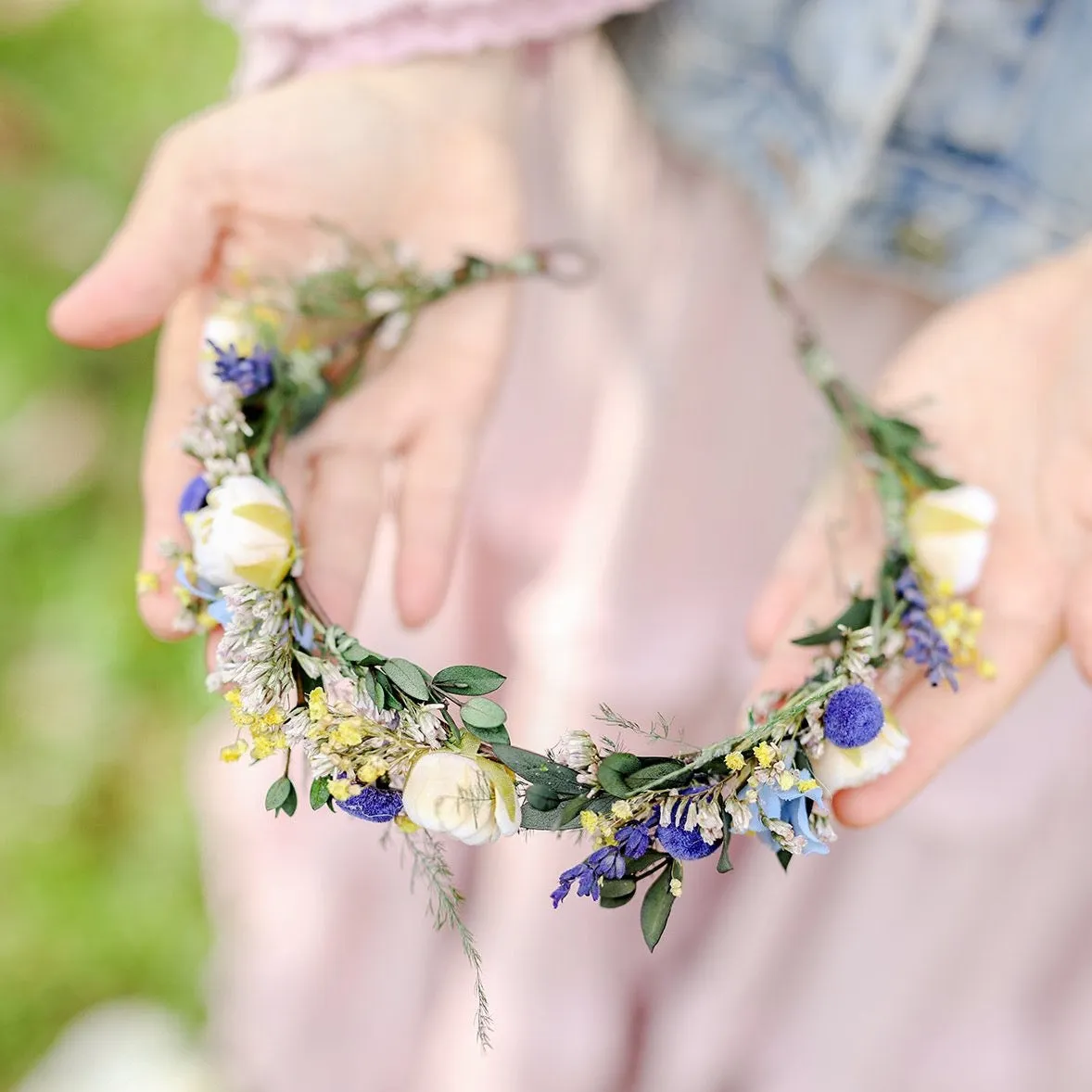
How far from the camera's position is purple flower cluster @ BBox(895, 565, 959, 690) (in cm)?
67

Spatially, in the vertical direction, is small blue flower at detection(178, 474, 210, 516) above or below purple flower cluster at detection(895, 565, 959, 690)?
below

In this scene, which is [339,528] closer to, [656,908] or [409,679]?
[409,679]

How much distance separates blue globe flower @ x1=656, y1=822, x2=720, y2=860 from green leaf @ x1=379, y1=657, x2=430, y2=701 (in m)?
0.15

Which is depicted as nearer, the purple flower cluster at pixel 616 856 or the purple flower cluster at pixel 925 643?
the purple flower cluster at pixel 616 856

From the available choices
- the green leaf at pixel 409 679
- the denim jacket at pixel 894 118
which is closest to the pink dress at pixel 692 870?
the denim jacket at pixel 894 118

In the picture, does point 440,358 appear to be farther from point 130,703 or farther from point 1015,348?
point 130,703

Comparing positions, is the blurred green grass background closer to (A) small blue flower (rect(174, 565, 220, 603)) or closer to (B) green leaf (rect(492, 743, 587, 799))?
(A) small blue flower (rect(174, 565, 220, 603))

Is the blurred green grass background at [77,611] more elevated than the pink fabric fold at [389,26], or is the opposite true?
the pink fabric fold at [389,26]

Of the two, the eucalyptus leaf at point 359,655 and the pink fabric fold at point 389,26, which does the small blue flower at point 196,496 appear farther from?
the pink fabric fold at point 389,26

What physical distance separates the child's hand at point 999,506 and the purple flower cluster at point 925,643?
0.03 m

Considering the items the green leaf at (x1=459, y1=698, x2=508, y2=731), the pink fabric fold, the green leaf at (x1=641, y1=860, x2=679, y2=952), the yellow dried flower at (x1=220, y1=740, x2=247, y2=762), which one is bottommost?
the green leaf at (x1=641, y1=860, x2=679, y2=952)

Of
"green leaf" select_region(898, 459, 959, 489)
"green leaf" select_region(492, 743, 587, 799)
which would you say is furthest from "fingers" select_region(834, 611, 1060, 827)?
"green leaf" select_region(492, 743, 587, 799)

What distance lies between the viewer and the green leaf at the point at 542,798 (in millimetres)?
564

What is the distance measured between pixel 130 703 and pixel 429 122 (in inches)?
37.0
